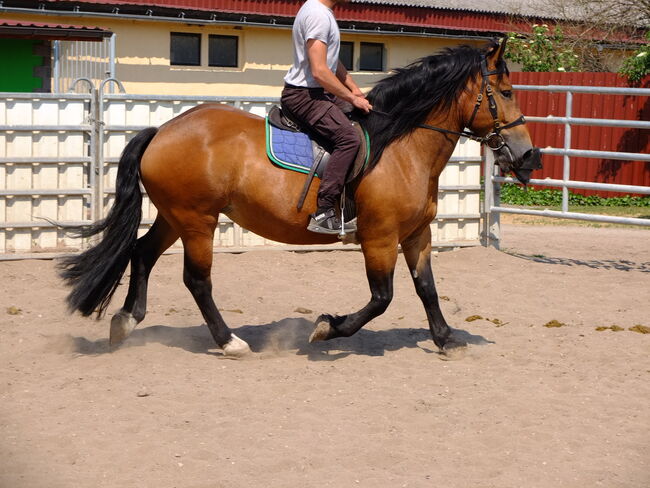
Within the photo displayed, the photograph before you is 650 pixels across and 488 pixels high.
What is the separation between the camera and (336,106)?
22.2ft

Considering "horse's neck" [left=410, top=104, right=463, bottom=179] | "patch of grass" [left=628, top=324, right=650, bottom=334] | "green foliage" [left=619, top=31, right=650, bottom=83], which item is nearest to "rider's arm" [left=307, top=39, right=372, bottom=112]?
"horse's neck" [left=410, top=104, right=463, bottom=179]

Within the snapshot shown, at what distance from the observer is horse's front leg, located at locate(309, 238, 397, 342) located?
22.3ft

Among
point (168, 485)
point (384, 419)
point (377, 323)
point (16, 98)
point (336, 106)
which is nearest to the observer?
point (168, 485)

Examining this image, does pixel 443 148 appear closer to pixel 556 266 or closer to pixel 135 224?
pixel 135 224

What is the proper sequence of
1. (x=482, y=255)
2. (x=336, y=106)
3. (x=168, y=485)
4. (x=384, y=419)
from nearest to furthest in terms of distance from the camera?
(x=168, y=485) < (x=384, y=419) < (x=336, y=106) < (x=482, y=255)

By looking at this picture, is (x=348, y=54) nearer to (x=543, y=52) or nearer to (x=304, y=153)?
(x=543, y=52)

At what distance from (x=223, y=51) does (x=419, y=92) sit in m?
15.8

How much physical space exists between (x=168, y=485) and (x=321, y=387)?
6.01ft

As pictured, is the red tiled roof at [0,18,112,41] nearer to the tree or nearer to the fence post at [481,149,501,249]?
the fence post at [481,149,501,249]

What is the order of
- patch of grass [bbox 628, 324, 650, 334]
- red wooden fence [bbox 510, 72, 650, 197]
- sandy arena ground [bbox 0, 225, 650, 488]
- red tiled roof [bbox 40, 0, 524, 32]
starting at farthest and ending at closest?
1. red tiled roof [bbox 40, 0, 524, 32]
2. red wooden fence [bbox 510, 72, 650, 197]
3. patch of grass [bbox 628, 324, 650, 334]
4. sandy arena ground [bbox 0, 225, 650, 488]

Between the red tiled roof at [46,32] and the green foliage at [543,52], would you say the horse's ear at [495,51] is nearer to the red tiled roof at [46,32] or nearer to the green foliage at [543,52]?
the red tiled roof at [46,32]

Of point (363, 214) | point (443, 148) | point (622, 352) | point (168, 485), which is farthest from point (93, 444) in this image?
point (622, 352)

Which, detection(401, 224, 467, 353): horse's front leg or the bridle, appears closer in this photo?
the bridle

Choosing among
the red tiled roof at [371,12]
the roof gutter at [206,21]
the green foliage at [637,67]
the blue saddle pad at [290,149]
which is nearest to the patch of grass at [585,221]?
the green foliage at [637,67]
